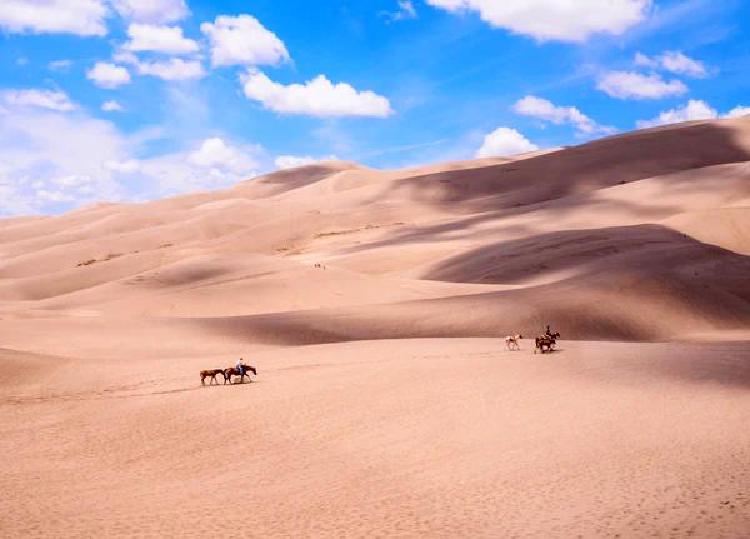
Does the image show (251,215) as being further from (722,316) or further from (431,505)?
(431,505)

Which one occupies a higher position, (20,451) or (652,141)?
(652,141)

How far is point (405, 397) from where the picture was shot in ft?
56.5

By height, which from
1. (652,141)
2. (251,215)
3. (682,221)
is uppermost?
(652,141)

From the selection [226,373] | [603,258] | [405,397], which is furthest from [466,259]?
[405,397]

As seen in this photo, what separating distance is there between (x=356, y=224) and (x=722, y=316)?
1936 inches

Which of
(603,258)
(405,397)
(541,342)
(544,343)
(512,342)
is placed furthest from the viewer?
(603,258)

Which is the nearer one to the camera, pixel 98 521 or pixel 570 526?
pixel 570 526

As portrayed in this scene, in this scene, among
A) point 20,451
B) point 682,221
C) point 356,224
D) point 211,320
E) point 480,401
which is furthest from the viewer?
point 356,224

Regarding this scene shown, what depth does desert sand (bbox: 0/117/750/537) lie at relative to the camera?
1028 cm

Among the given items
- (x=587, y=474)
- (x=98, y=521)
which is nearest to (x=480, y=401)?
(x=587, y=474)

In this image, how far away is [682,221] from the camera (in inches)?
1971

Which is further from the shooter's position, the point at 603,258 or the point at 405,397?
the point at 603,258

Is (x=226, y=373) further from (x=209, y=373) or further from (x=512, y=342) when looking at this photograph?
(x=512, y=342)

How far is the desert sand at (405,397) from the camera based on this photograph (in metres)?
10.3
